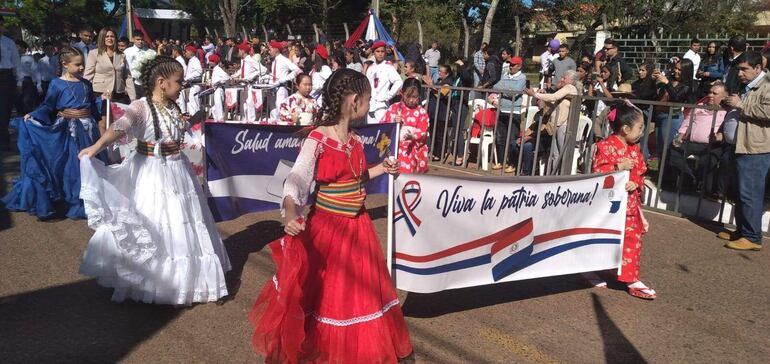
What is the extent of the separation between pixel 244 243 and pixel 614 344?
3.56 metres

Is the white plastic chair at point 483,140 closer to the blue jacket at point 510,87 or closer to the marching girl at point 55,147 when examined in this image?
the blue jacket at point 510,87

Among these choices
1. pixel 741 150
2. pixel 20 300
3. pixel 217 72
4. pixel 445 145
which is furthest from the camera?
pixel 217 72

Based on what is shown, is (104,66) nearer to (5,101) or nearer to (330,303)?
(5,101)

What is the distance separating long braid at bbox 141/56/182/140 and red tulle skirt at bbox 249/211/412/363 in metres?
1.76

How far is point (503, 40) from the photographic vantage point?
35.7 m

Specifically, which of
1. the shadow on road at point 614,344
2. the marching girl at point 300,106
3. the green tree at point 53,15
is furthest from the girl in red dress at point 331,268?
the green tree at point 53,15

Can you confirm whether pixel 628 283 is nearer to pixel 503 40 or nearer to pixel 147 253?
pixel 147 253

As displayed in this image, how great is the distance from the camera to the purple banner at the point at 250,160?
5.83m

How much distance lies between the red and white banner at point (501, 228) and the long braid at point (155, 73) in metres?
1.93

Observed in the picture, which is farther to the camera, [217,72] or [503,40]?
[503,40]

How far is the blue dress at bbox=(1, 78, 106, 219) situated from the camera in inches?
279

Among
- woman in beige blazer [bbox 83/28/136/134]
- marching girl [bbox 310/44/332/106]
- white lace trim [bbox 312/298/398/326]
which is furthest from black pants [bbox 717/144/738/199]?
woman in beige blazer [bbox 83/28/136/134]

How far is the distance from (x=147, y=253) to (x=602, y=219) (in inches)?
133

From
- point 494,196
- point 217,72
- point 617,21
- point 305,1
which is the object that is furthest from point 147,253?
point 305,1
